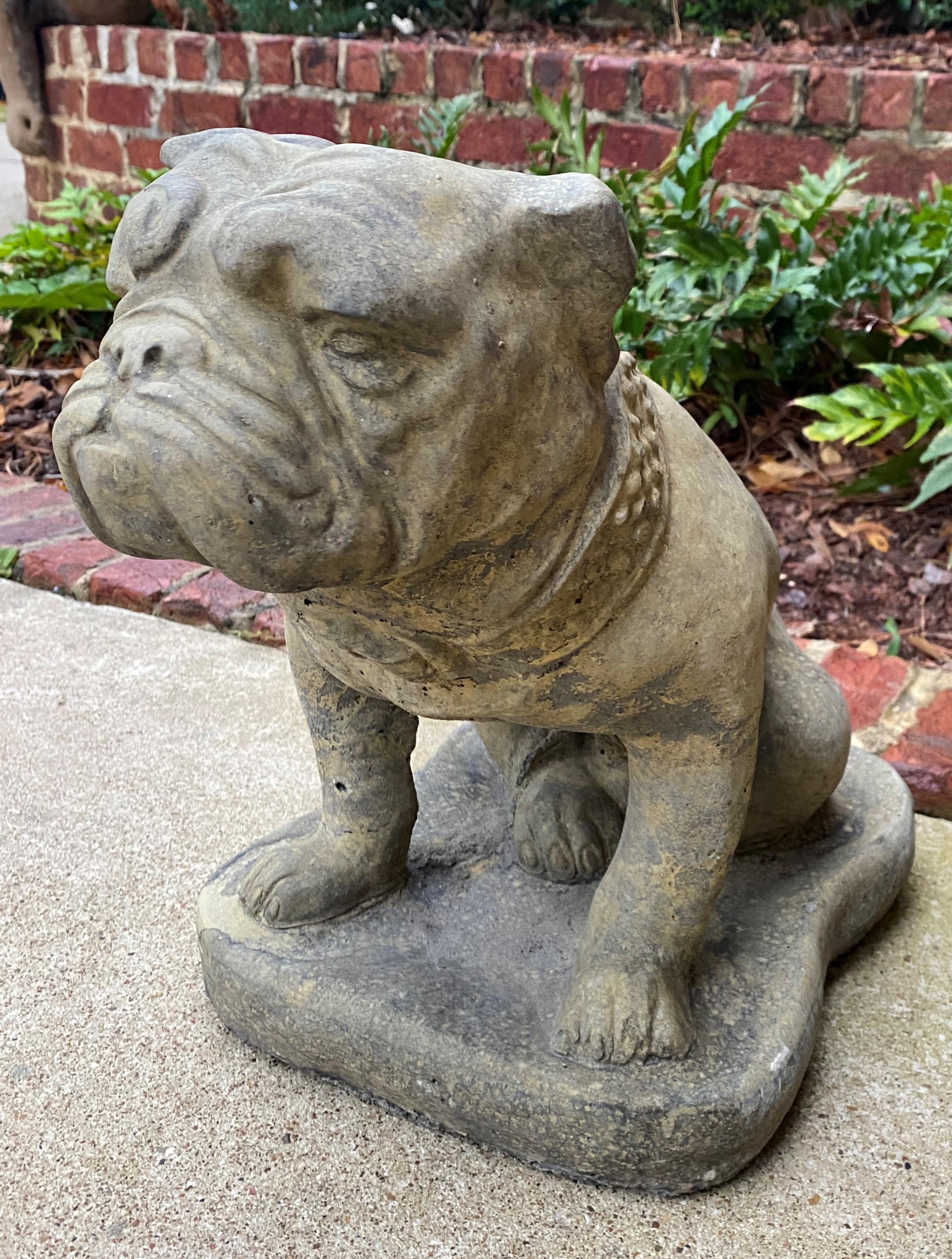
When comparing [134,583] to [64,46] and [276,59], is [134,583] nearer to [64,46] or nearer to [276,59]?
[276,59]

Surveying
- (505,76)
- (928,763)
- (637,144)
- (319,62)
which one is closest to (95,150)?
(319,62)

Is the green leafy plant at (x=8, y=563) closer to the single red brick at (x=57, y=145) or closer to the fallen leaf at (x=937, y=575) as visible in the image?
the fallen leaf at (x=937, y=575)

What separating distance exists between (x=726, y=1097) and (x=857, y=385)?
2057 millimetres

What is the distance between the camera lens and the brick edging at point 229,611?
216cm

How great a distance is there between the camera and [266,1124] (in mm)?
1449

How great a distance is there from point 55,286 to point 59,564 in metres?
1.57

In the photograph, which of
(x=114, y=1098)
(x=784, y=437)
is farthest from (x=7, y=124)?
(x=114, y=1098)

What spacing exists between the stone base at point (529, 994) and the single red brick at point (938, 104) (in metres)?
2.50

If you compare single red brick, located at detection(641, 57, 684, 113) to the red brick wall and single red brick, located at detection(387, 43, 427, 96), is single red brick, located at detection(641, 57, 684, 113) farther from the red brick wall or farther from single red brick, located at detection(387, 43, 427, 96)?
single red brick, located at detection(387, 43, 427, 96)

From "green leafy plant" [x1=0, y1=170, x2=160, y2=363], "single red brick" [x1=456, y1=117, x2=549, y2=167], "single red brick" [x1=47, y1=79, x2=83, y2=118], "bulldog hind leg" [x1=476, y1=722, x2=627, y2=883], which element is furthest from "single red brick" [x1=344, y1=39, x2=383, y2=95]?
"bulldog hind leg" [x1=476, y1=722, x2=627, y2=883]

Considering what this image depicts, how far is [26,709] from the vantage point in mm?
→ 2416

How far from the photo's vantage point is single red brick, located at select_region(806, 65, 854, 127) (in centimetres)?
353

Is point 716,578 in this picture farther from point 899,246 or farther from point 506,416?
point 899,246

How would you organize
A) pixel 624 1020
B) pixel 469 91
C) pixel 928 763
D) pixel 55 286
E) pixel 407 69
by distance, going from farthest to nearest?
pixel 407 69
pixel 469 91
pixel 55 286
pixel 928 763
pixel 624 1020
